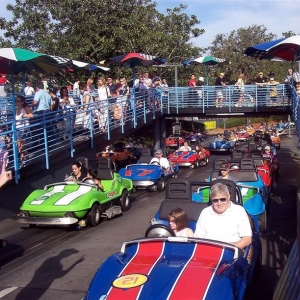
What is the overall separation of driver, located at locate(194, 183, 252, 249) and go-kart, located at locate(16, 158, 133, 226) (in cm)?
439

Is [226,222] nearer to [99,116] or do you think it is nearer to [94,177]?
[94,177]

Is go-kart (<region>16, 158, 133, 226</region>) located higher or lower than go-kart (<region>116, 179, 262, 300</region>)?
lower

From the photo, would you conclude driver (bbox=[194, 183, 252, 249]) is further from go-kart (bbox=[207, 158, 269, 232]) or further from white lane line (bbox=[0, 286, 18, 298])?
go-kart (bbox=[207, 158, 269, 232])

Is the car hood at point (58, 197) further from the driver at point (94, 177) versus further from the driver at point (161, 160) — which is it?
the driver at point (161, 160)

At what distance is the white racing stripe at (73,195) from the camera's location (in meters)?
10.2

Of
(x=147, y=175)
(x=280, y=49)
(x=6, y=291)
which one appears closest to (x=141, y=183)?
(x=147, y=175)

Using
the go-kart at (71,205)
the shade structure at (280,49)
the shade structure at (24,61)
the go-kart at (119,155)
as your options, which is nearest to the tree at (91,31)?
the go-kart at (119,155)

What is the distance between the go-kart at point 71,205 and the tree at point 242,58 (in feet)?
151

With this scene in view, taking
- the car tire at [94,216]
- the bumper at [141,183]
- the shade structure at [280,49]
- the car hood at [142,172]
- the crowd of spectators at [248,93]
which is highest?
the shade structure at [280,49]

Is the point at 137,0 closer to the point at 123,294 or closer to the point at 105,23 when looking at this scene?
the point at 105,23

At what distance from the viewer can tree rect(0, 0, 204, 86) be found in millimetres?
29797

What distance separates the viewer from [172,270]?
16.2 ft

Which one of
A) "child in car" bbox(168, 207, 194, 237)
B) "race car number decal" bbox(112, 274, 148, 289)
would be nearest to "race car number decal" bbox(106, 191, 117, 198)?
"child in car" bbox(168, 207, 194, 237)

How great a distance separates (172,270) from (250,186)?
5.23 metres
